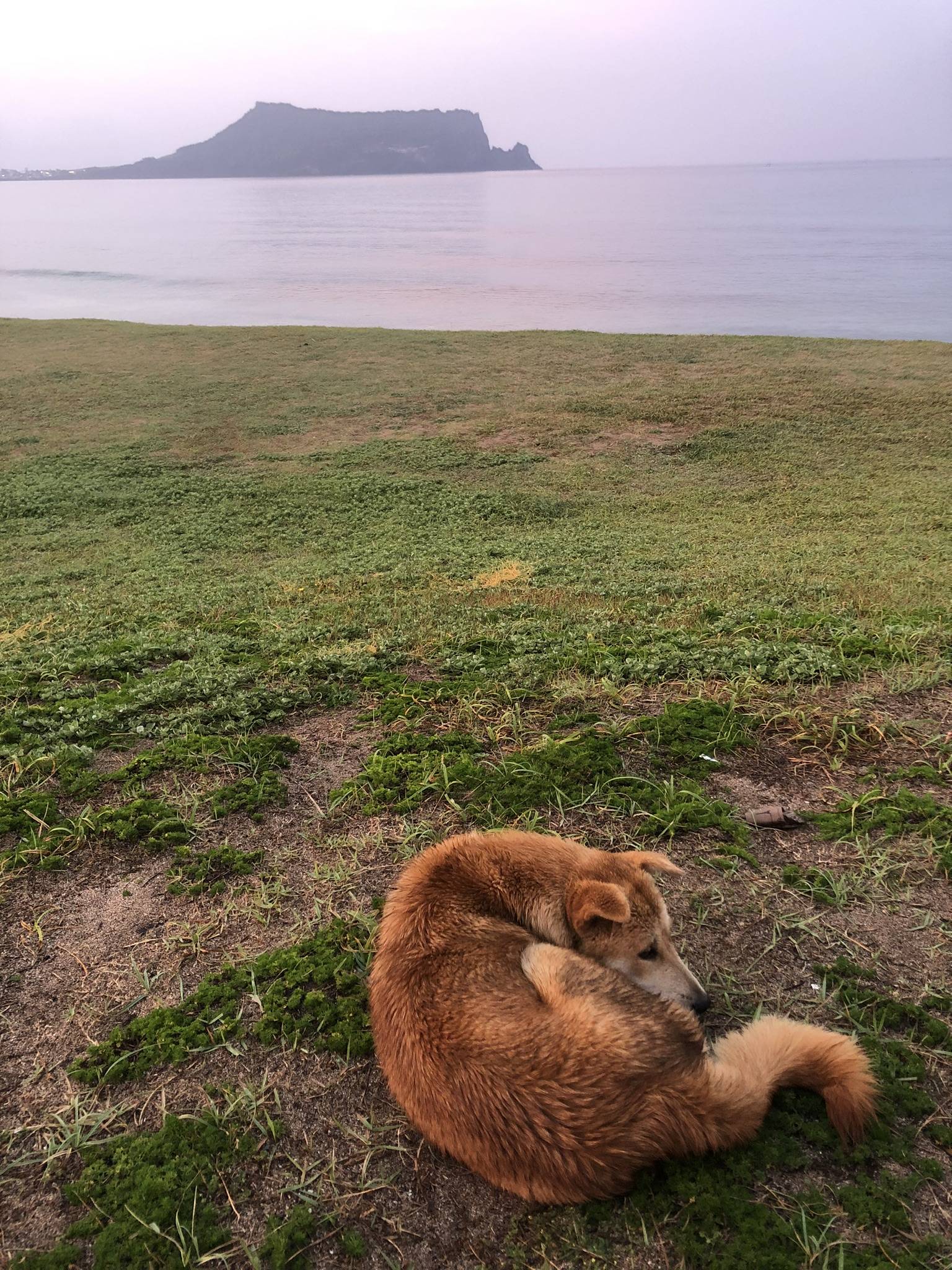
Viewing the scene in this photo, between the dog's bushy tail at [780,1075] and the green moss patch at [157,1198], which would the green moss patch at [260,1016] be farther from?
the dog's bushy tail at [780,1075]

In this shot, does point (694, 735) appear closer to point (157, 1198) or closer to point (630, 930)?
point (630, 930)

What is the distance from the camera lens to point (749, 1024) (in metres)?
2.39

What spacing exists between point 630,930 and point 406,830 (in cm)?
113

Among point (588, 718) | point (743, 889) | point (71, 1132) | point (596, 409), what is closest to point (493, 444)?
point (596, 409)

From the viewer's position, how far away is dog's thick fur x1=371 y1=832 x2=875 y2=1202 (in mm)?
1945

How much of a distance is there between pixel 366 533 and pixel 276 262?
41.7 m

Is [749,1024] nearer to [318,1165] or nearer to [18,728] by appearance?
[318,1165]

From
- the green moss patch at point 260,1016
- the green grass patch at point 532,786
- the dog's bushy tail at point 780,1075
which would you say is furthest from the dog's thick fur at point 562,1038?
the green grass patch at point 532,786

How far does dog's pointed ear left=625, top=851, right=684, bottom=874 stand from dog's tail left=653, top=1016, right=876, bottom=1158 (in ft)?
1.72

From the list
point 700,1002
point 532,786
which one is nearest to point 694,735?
point 532,786

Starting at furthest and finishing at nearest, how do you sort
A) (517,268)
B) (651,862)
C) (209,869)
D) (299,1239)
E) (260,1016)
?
(517,268)
(209,869)
(651,862)
(260,1016)
(299,1239)

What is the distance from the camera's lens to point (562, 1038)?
6.72ft

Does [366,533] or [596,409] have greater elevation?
[596,409]

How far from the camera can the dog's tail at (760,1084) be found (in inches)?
79.7
